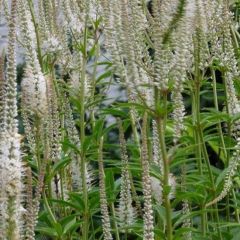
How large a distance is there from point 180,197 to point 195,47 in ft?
2.24

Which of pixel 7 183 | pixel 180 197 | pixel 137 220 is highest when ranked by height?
pixel 7 183

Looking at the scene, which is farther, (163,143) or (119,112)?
(119,112)

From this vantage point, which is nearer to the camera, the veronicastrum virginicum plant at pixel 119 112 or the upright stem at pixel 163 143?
the veronicastrum virginicum plant at pixel 119 112

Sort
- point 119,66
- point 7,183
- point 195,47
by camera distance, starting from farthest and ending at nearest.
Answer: point 195,47 < point 119,66 < point 7,183

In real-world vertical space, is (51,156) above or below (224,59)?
below

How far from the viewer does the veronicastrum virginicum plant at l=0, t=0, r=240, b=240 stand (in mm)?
1732

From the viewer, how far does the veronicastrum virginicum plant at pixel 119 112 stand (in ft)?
5.68

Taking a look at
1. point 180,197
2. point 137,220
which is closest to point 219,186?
point 137,220

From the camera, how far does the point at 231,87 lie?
11.6 feet

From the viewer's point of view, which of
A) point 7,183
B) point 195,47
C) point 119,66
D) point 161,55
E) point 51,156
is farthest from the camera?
point 51,156

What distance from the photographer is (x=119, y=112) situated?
3477mm

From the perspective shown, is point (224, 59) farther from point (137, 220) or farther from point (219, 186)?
point (137, 220)

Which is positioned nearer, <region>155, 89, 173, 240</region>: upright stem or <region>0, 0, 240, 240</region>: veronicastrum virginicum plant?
<region>0, 0, 240, 240</region>: veronicastrum virginicum plant

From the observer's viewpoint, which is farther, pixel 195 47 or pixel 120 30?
pixel 195 47
